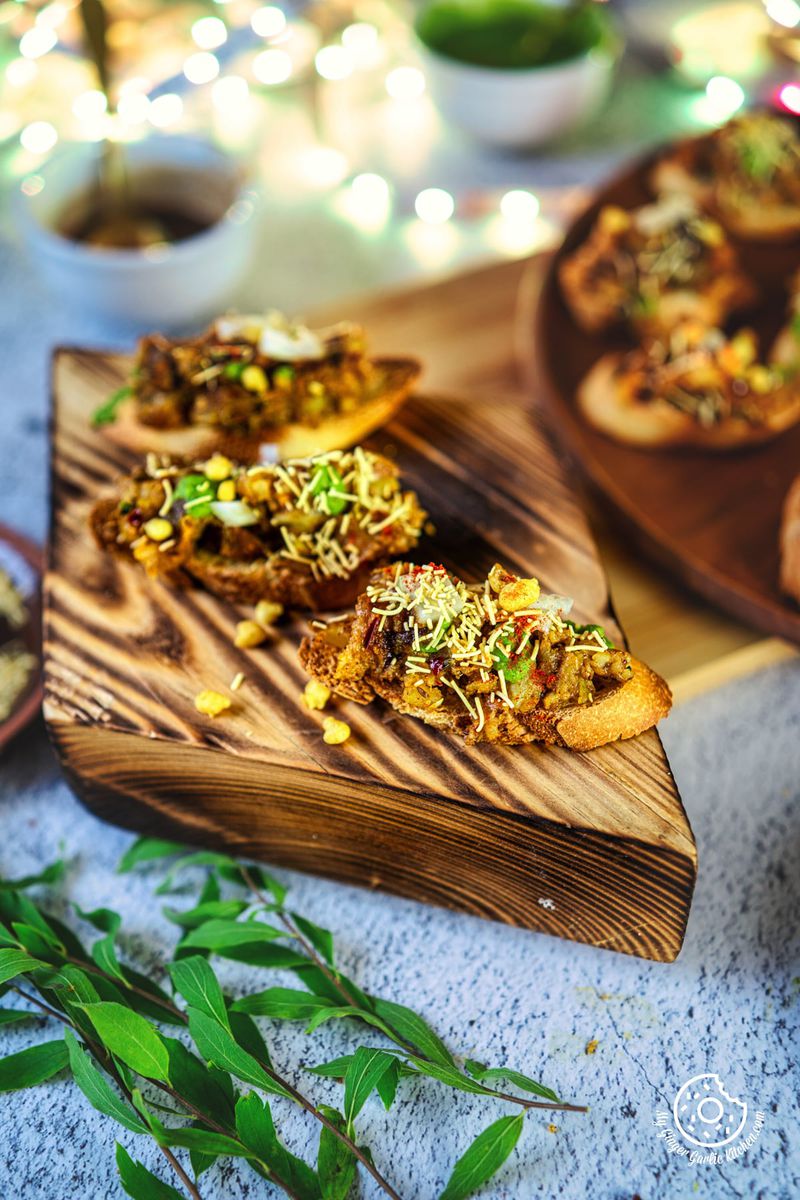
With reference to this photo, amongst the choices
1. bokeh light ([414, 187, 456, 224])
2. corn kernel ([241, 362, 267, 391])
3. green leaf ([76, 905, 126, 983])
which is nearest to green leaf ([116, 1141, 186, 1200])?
green leaf ([76, 905, 126, 983])

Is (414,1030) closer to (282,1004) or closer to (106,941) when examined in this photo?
(282,1004)

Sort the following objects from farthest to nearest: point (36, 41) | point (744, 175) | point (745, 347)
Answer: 1. point (36, 41)
2. point (744, 175)
3. point (745, 347)

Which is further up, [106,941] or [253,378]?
[253,378]

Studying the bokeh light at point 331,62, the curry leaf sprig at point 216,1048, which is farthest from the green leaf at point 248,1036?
the bokeh light at point 331,62

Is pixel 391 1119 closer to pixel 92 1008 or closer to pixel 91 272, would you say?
pixel 92 1008

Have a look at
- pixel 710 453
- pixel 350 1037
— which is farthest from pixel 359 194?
pixel 350 1037

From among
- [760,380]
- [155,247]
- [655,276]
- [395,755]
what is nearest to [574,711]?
[395,755]
